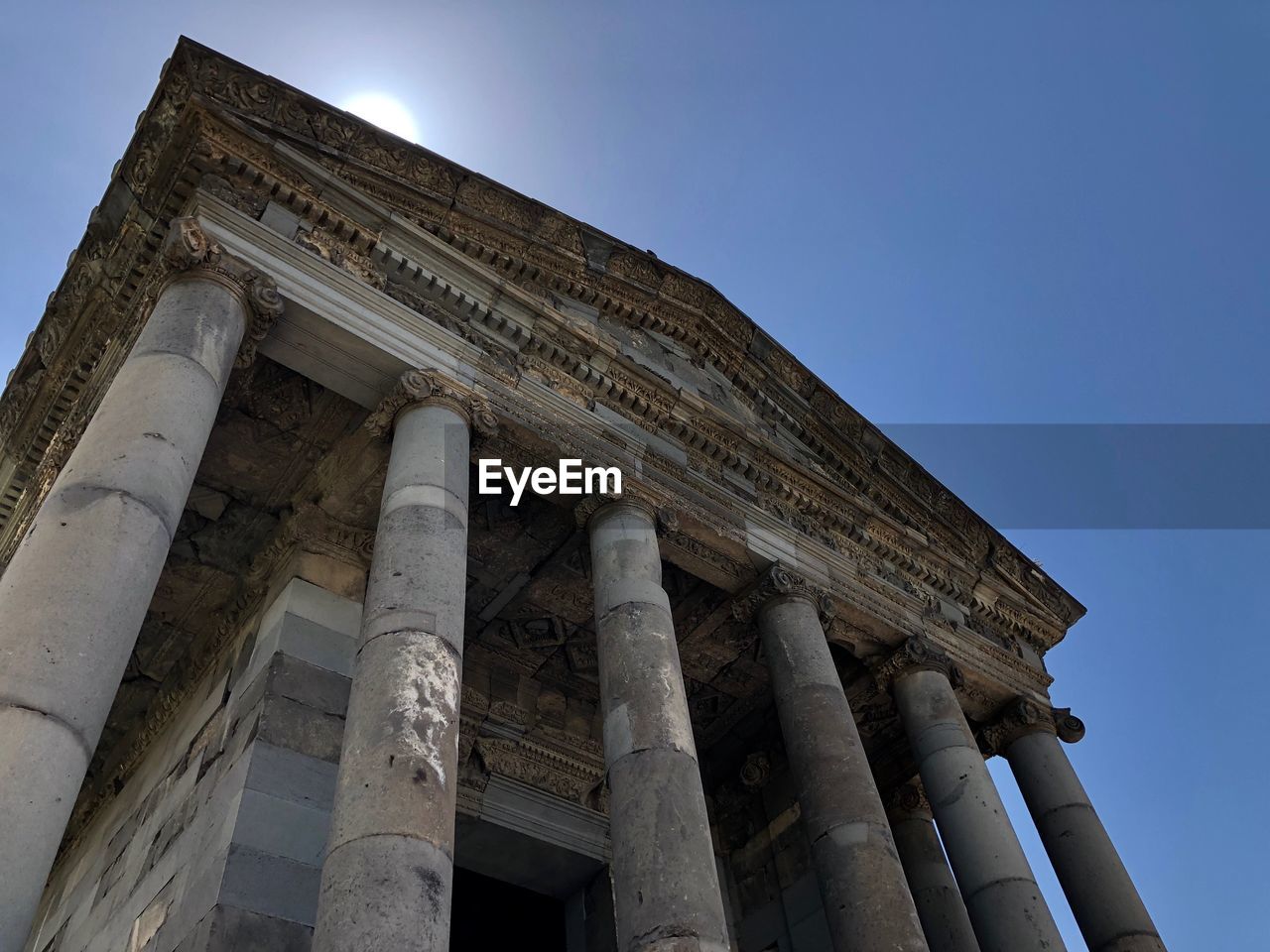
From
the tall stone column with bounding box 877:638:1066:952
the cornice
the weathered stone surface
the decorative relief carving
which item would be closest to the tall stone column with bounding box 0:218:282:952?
the decorative relief carving

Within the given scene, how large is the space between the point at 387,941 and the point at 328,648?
5133mm

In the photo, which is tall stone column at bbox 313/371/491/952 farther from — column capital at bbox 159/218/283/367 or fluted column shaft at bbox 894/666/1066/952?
fluted column shaft at bbox 894/666/1066/952

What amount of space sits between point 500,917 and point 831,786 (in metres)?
5.66

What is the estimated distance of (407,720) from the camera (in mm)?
7406

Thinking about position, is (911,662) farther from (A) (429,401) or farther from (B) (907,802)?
(A) (429,401)

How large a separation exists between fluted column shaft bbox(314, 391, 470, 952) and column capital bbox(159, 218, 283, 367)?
173cm

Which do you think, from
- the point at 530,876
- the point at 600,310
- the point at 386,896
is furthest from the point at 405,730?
the point at 600,310

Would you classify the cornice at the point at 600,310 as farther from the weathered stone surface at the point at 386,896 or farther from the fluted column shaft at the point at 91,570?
the weathered stone surface at the point at 386,896

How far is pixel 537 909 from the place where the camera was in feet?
45.6

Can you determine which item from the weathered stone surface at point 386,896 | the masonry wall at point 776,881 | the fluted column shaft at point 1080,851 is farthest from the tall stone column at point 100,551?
the fluted column shaft at point 1080,851

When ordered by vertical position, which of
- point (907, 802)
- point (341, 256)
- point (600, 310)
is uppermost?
point (600, 310)

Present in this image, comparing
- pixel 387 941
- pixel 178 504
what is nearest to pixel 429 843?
pixel 387 941

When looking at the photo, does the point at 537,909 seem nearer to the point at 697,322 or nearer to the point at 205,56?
the point at 697,322

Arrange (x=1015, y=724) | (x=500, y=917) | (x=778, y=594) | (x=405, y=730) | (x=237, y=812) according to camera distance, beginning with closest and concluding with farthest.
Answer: (x=405, y=730) < (x=237, y=812) < (x=778, y=594) < (x=500, y=917) < (x=1015, y=724)
